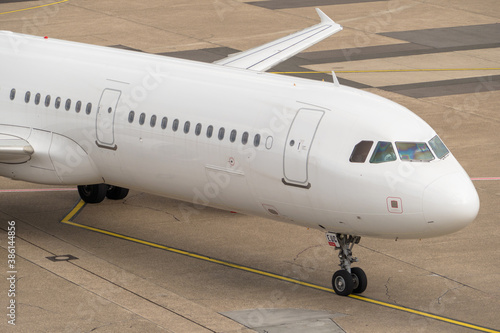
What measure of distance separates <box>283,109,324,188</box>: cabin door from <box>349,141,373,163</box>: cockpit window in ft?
3.26

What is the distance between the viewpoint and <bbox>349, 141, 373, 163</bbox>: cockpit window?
2119cm

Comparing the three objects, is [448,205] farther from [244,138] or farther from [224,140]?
[224,140]

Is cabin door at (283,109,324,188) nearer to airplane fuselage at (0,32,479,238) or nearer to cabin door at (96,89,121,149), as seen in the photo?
airplane fuselage at (0,32,479,238)

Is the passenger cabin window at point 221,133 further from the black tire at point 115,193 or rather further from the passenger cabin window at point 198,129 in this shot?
the black tire at point 115,193

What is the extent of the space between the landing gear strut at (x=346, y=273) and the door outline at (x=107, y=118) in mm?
6046

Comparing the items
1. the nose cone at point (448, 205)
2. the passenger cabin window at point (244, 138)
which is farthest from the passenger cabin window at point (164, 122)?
the nose cone at point (448, 205)

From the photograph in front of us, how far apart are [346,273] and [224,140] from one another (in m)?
4.03

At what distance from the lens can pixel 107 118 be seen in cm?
2480

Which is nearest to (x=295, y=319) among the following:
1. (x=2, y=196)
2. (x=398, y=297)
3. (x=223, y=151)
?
(x=398, y=297)

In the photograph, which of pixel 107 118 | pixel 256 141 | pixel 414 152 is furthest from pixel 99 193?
pixel 414 152

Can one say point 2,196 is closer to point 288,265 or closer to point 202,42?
point 288,265

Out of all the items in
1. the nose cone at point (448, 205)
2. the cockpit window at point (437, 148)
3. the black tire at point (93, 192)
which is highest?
the cockpit window at point (437, 148)

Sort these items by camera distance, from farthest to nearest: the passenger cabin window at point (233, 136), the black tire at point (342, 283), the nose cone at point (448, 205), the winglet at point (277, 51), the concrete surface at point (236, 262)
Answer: the winglet at point (277, 51), the passenger cabin window at point (233, 136), the black tire at point (342, 283), the concrete surface at point (236, 262), the nose cone at point (448, 205)

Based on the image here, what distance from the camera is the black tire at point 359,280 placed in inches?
887
